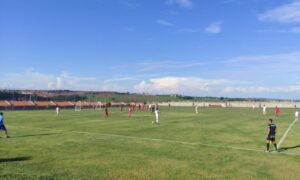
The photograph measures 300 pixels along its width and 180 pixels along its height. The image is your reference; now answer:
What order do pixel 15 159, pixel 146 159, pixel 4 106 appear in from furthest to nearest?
pixel 4 106 → pixel 146 159 → pixel 15 159

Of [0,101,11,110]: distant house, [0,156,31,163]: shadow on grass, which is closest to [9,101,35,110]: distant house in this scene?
[0,101,11,110]: distant house

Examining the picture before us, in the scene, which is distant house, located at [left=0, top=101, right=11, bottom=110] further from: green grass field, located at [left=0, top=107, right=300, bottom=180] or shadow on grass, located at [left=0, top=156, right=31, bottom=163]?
shadow on grass, located at [left=0, top=156, right=31, bottom=163]

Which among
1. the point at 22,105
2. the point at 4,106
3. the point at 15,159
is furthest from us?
the point at 22,105

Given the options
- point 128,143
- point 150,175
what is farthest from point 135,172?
point 128,143

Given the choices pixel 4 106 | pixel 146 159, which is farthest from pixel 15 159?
pixel 4 106

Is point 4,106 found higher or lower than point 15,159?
higher

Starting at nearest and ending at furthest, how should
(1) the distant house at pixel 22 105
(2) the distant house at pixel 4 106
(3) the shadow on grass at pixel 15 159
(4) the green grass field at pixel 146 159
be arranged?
(4) the green grass field at pixel 146 159 → (3) the shadow on grass at pixel 15 159 → (2) the distant house at pixel 4 106 → (1) the distant house at pixel 22 105

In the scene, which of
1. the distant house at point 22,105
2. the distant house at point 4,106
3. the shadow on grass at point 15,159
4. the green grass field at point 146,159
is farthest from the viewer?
the distant house at point 22,105

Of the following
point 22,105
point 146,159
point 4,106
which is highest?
point 22,105

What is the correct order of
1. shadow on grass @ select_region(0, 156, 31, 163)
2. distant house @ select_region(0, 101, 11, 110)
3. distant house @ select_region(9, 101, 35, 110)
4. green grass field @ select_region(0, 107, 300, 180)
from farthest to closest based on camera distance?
distant house @ select_region(9, 101, 35, 110), distant house @ select_region(0, 101, 11, 110), shadow on grass @ select_region(0, 156, 31, 163), green grass field @ select_region(0, 107, 300, 180)

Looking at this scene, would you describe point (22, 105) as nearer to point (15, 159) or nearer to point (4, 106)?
point (4, 106)

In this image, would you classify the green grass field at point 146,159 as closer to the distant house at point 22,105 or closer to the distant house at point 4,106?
the distant house at point 4,106

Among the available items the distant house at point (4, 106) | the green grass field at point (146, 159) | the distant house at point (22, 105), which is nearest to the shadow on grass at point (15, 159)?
the green grass field at point (146, 159)

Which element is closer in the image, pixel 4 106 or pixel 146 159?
pixel 146 159
